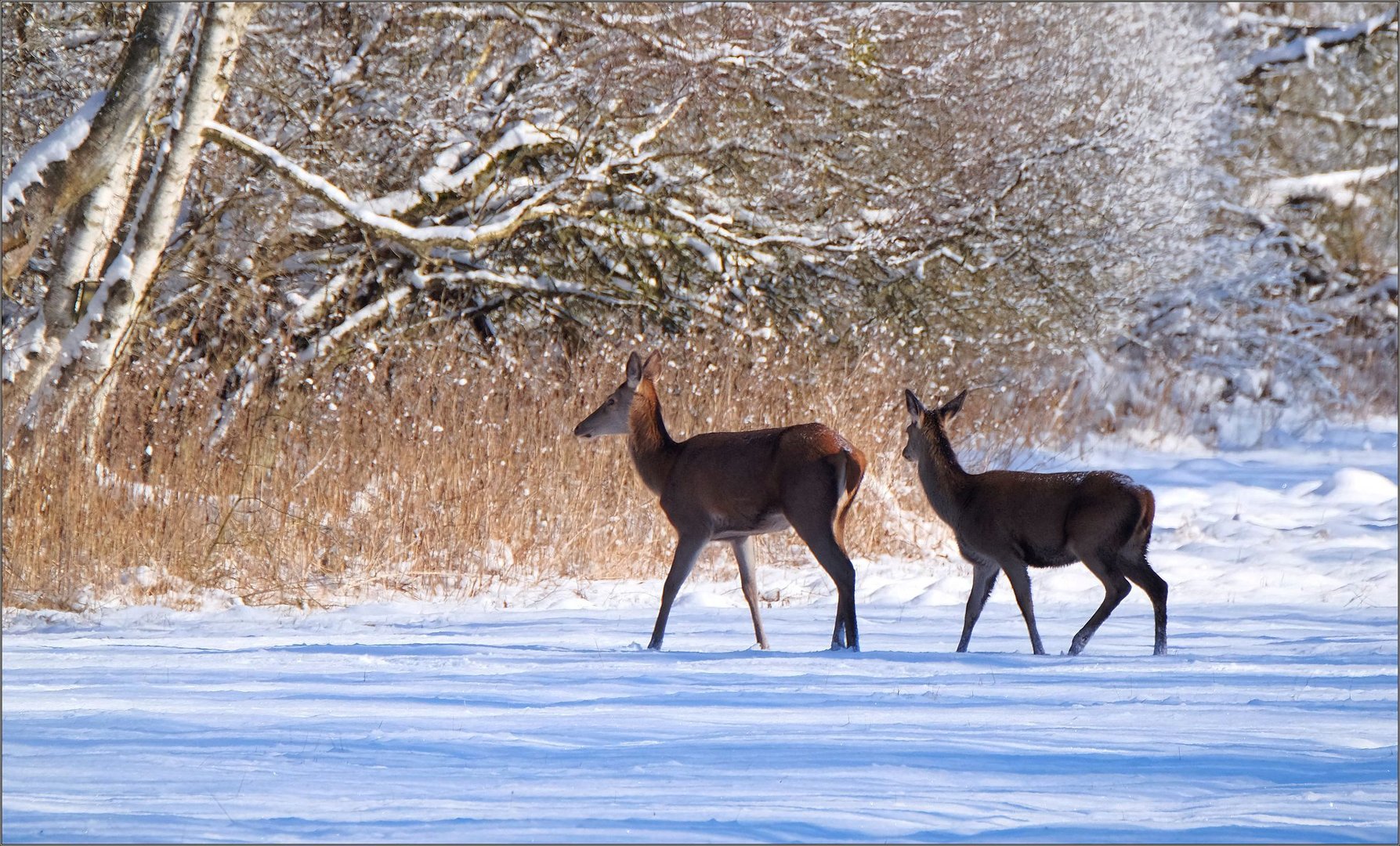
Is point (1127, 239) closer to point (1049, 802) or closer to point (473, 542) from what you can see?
point (473, 542)

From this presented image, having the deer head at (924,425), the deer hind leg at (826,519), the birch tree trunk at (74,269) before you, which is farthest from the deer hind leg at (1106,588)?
the birch tree trunk at (74,269)

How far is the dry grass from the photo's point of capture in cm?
938

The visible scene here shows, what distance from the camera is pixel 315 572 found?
383 inches

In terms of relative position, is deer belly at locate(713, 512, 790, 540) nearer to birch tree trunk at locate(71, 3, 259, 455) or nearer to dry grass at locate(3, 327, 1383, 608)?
dry grass at locate(3, 327, 1383, 608)

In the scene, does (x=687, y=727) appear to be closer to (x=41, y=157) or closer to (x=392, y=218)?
(x=41, y=157)

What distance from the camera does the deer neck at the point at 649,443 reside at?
27.1 feet

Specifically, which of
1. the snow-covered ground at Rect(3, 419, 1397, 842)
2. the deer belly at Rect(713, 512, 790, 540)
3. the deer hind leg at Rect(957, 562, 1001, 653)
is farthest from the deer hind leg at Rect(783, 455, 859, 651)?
the deer hind leg at Rect(957, 562, 1001, 653)

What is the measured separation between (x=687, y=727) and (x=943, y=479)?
3119mm

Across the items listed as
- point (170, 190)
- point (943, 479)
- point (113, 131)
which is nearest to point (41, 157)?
point (113, 131)

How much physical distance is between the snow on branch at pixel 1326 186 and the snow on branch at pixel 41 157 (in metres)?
23.8

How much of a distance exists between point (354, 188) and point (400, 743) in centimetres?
1058

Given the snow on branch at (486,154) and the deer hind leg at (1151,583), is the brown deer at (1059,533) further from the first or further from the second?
the snow on branch at (486,154)

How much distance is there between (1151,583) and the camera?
7117mm

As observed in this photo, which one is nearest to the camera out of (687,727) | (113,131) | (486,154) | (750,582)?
(687,727)
